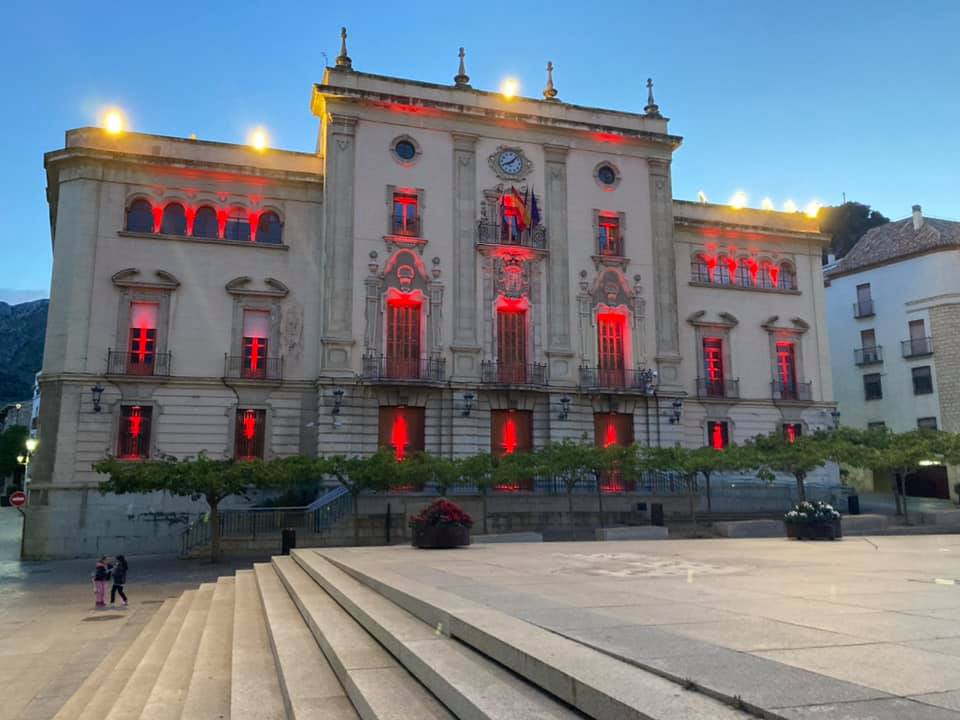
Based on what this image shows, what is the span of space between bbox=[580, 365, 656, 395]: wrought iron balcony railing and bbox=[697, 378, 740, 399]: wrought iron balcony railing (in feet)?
11.1

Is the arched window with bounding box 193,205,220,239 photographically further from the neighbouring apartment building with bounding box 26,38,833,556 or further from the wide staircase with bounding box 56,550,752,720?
the wide staircase with bounding box 56,550,752,720

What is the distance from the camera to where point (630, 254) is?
33219 millimetres

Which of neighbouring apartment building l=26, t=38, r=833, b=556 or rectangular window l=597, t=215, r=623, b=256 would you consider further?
rectangular window l=597, t=215, r=623, b=256

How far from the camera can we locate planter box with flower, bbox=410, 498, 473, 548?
645 inches

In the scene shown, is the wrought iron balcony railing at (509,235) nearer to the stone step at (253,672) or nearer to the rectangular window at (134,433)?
the rectangular window at (134,433)

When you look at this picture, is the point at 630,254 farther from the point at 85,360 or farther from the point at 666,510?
the point at 85,360

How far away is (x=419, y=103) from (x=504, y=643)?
29.1 m

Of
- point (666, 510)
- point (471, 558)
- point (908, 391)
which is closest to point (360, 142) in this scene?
point (666, 510)

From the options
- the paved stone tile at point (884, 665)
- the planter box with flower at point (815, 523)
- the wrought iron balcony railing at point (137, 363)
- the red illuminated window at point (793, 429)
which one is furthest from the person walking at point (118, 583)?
the red illuminated window at point (793, 429)

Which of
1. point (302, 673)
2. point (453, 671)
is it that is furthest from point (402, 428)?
point (453, 671)

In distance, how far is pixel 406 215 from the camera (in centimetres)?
3095

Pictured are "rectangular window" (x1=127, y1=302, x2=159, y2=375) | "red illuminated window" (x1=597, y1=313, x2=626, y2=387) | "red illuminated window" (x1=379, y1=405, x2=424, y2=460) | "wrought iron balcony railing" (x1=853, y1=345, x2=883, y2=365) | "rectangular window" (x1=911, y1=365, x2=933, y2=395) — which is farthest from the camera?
"wrought iron balcony railing" (x1=853, y1=345, x2=883, y2=365)

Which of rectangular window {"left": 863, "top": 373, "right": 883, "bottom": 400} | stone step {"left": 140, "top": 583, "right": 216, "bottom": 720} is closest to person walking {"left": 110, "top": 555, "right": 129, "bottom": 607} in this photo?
stone step {"left": 140, "top": 583, "right": 216, "bottom": 720}

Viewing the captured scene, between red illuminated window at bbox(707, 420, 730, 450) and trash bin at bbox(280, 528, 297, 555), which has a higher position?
red illuminated window at bbox(707, 420, 730, 450)
